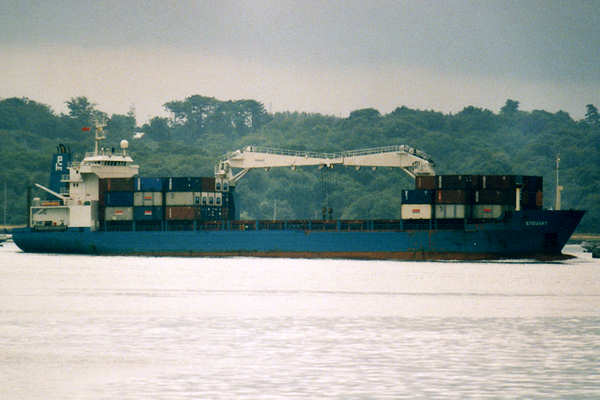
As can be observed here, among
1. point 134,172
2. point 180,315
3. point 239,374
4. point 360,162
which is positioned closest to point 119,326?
point 180,315

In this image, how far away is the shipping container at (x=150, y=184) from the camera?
9069 centimetres

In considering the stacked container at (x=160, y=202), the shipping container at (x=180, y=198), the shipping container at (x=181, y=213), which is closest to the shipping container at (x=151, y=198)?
the stacked container at (x=160, y=202)

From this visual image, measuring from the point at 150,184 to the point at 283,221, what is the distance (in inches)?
545

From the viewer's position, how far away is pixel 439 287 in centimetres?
5669

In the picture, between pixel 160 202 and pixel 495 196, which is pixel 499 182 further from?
pixel 160 202

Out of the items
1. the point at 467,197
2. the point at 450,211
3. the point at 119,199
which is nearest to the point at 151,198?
the point at 119,199

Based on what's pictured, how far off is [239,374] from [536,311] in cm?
2098

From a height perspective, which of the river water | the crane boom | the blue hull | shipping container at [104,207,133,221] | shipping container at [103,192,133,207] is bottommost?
the river water

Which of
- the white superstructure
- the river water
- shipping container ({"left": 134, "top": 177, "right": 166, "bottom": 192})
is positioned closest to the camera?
the river water

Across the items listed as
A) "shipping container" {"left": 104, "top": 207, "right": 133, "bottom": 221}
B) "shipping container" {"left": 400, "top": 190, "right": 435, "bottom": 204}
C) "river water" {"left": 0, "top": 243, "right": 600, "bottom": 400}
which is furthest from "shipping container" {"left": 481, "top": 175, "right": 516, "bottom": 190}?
"shipping container" {"left": 104, "top": 207, "right": 133, "bottom": 221}

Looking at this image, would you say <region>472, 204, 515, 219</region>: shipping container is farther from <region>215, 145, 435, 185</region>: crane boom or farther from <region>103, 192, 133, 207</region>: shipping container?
<region>103, 192, 133, 207</region>: shipping container

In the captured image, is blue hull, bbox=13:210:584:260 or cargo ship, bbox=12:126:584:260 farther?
cargo ship, bbox=12:126:584:260

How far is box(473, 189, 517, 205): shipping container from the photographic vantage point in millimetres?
80312

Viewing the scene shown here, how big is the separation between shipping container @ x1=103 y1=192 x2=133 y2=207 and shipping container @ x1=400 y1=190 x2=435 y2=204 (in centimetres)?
2863
